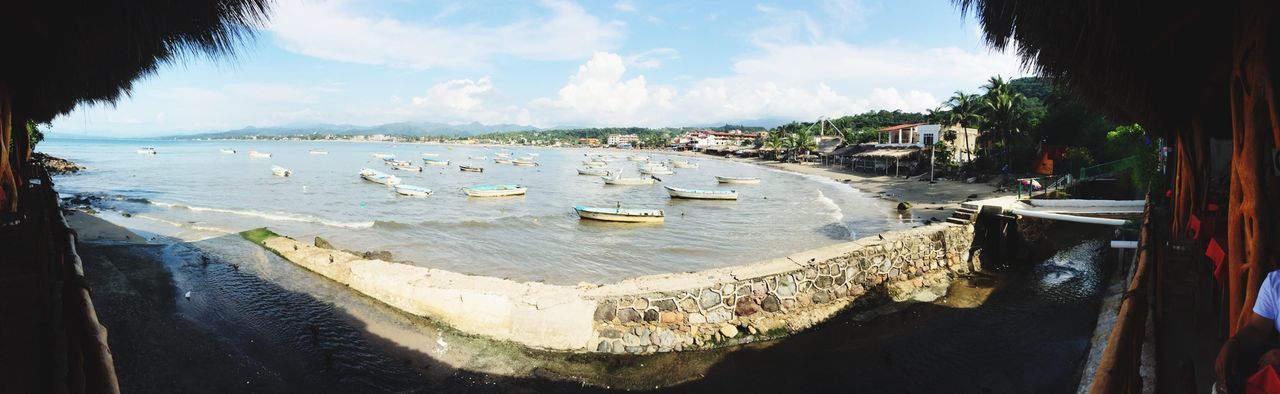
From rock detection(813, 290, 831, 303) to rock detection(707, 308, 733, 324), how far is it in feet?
6.72

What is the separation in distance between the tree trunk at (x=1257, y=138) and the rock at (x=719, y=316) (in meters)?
6.47

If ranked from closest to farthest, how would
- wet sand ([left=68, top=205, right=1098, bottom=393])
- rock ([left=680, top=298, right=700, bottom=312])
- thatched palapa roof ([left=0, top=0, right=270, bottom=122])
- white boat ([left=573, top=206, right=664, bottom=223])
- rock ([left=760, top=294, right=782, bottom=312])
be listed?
thatched palapa roof ([left=0, top=0, right=270, bottom=122]), wet sand ([left=68, top=205, right=1098, bottom=393]), rock ([left=680, top=298, right=700, bottom=312]), rock ([left=760, top=294, right=782, bottom=312]), white boat ([left=573, top=206, right=664, bottom=223])

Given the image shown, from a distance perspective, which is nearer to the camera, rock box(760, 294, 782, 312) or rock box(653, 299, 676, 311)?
rock box(653, 299, 676, 311)

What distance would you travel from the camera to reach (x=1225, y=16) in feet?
13.0

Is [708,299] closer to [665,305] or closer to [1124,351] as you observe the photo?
[665,305]

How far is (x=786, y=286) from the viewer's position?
10188 millimetres

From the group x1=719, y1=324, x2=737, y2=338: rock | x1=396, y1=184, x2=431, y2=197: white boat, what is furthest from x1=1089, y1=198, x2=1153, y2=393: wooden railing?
x1=396, y1=184, x2=431, y2=197: white boat

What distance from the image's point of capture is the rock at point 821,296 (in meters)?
10.6

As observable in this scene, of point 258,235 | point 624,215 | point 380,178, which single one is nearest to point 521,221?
point 624,215

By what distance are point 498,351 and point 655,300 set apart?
8.90ft

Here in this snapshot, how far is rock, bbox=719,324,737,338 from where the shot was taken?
928 cm

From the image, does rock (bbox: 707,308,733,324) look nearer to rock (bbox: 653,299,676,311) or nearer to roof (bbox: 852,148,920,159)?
rock (bbox: 653,299,676,311)

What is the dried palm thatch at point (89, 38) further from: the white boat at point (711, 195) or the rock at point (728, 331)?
the white boat at point (711, 195)

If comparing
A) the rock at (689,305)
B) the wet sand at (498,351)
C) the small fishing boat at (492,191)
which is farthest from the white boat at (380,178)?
the rock at (689,305)
